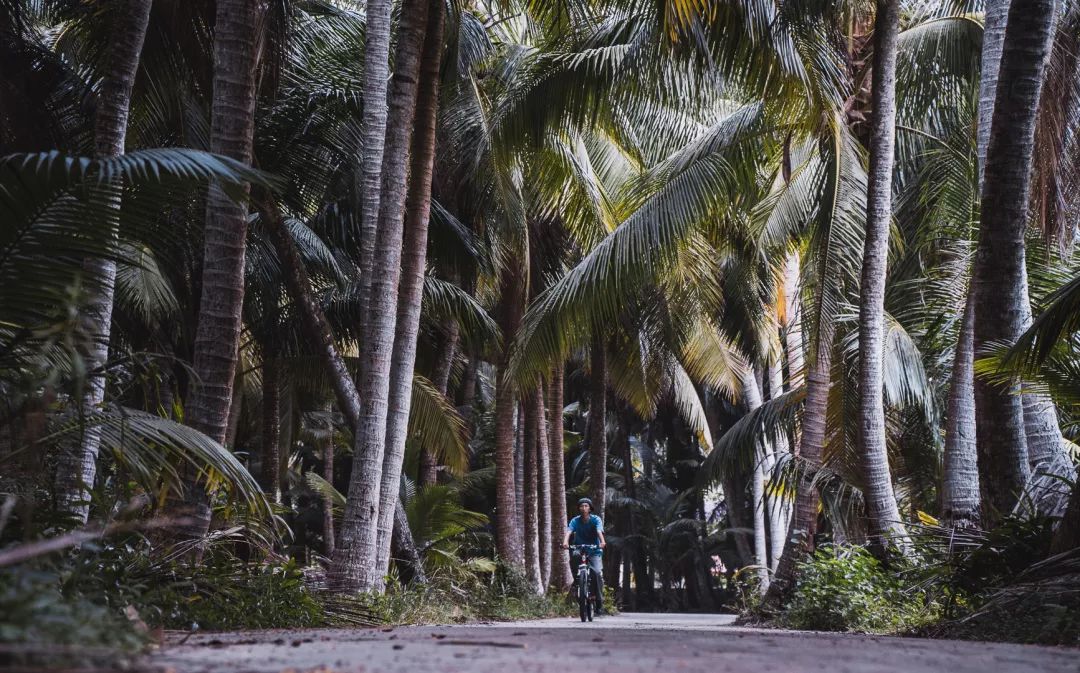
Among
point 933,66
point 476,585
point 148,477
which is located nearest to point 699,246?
point 933,66

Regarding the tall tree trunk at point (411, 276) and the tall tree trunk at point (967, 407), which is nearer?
the tall tree trunk at point (967, 407)

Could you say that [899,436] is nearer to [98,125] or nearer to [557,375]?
[557,375]

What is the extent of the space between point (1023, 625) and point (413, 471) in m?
18.3

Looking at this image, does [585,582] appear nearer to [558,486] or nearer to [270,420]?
[270,420]

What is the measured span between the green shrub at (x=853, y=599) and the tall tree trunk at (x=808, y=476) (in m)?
1.53

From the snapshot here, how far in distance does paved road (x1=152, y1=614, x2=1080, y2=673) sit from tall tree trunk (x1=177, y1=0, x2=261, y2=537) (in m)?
2.72

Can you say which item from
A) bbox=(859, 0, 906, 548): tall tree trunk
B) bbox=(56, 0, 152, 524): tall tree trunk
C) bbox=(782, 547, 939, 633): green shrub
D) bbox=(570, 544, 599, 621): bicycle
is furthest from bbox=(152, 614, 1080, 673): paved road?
bbox=(570, 544, 599, 621): bicycle

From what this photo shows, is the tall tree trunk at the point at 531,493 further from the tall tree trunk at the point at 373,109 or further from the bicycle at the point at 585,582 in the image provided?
the tall tree trunk at the point at 373,109

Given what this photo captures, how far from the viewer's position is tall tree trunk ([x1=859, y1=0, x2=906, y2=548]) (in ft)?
37.6

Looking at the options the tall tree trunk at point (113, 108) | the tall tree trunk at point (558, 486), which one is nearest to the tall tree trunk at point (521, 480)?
the tall tree trunk at point (558, 486)

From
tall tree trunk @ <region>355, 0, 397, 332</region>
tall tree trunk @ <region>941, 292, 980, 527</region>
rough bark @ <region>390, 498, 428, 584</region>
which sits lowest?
rough bark @ <region>390, 498, 428, 584</region>

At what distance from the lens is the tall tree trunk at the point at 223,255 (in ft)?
26.4

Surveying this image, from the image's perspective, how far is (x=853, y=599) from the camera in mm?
10469

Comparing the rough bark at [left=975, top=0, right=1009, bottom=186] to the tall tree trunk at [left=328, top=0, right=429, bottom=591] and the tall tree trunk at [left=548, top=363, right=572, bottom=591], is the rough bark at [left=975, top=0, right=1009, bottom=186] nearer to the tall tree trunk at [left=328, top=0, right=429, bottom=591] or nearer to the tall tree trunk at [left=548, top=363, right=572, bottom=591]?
the tall tree trunk at [left=328, top=0, right=429, bottom=591]
